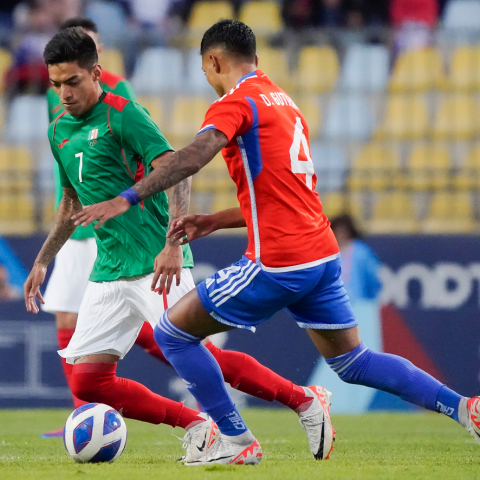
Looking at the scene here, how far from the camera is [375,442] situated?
237 inches

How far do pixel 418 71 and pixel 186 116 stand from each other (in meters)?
2.85

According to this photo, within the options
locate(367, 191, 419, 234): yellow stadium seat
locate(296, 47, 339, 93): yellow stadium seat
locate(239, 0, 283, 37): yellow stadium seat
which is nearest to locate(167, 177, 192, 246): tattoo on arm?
locate(367, 191, 419, 234): yellow stadium seat

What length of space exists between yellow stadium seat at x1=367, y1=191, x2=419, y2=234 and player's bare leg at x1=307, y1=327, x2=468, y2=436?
486 cm

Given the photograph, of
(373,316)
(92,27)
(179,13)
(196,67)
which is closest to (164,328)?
(92,27)

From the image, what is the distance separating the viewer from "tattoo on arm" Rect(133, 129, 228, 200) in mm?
3889

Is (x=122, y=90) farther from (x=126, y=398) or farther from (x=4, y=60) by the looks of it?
(x=4, y=60)

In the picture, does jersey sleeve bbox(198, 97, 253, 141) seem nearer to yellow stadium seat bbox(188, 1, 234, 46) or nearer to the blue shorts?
the blue shorts

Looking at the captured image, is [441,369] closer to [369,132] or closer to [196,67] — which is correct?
[369,132]

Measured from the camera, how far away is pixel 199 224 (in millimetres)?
4441

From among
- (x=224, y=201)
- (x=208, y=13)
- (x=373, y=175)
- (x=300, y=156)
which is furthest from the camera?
(x=208, y=13)

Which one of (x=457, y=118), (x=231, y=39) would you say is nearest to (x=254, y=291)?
(x=231, y=39)

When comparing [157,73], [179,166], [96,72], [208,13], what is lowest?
[179,166]

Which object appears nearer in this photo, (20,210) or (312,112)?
(20,210)

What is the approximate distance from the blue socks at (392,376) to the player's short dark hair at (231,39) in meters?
1.61
